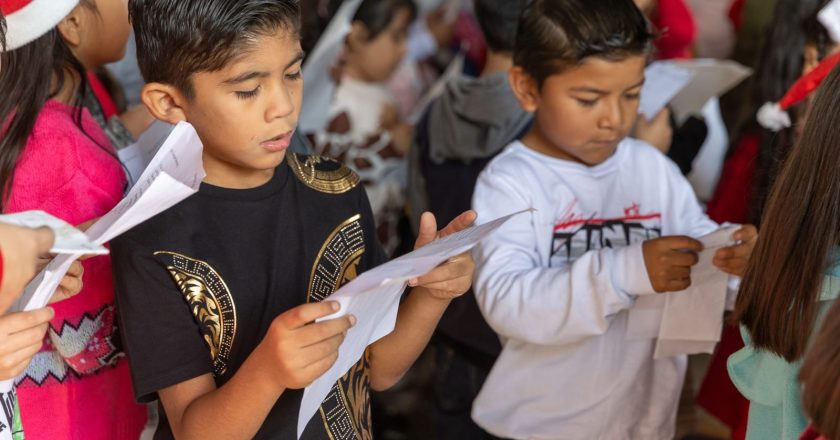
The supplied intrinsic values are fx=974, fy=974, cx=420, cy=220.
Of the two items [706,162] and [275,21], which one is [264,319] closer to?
[275,21]

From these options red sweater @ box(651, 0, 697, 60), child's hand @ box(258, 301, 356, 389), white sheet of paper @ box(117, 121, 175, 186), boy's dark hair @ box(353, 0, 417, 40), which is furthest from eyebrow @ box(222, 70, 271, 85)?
red sweater @ box(651, 0, 697, 60)

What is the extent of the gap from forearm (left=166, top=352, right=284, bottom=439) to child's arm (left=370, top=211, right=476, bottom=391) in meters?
0.25

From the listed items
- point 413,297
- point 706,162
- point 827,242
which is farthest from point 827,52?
point 413,297

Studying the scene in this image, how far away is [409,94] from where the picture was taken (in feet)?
13.0

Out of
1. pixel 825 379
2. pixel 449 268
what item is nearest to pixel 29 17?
pixel 449 268

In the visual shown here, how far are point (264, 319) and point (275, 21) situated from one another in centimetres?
45

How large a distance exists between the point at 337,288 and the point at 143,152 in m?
0.44

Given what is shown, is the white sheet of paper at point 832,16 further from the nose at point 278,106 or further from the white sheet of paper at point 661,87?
the nose at point 278,106

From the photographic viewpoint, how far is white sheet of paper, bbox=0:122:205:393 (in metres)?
1.24

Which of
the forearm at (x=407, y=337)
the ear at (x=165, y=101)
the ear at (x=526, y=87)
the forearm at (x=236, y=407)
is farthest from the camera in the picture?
the ear at (x=526, y=87)

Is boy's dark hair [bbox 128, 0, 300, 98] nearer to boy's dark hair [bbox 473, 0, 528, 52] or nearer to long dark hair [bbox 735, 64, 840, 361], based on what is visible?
long dark hair [bbox 735, 64, 840, 361]

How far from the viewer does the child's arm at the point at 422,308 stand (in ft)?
4.89

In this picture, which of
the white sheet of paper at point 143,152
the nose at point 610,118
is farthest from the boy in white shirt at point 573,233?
the white sheet of paper at point 143,152

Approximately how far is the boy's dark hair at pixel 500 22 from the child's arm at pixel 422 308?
46.8 inches
